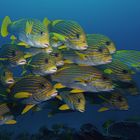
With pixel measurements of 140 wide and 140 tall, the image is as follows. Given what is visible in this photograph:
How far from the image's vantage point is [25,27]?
4375 mm

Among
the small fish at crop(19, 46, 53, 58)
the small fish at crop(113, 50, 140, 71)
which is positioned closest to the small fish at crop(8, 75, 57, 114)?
the small fish at crop(19, 46, 53, 58)

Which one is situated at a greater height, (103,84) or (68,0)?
(68,0)

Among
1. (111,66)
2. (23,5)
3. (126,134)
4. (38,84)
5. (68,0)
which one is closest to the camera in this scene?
(38,84)

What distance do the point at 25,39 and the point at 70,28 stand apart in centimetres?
68

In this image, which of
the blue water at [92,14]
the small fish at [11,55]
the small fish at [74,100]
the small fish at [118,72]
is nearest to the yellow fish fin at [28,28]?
the small fish at [11,55]

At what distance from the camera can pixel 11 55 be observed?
4.47 meters

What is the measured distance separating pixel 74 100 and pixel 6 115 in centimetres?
111

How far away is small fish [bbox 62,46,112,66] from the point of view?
4.39 m

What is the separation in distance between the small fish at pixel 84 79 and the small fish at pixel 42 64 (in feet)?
0.82

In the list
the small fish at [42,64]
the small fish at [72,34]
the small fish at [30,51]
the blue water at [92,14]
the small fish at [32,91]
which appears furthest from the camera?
the blue water at [92,14]

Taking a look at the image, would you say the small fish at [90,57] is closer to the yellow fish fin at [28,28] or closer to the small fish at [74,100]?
the small fish at [74,100]

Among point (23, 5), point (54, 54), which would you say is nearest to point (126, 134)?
point (54, 54)

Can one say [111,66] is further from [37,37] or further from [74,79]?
[37,37]

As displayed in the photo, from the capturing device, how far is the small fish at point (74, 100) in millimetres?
4254
